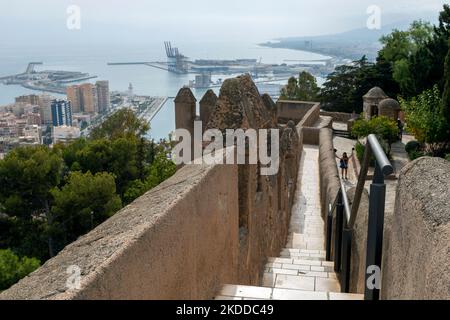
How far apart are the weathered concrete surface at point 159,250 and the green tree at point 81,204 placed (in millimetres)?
20840

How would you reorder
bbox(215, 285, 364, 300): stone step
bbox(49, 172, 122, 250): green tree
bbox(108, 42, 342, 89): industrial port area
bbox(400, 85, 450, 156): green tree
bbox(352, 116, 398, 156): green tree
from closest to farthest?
bbox(215, 285, 364, 300): stone step → bbox(400, 85, 450, 156): green tree → bbox(352, 116, 398, 156): green tree → bbox(49, 172, 122, 250): green tree → bbox(108, 42, 342, 89): industrial port area

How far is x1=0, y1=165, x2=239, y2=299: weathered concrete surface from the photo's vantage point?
7.46 feet

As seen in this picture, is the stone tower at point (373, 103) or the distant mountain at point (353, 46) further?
the distant mountain at point (353, 46)

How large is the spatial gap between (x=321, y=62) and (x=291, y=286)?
56.7m

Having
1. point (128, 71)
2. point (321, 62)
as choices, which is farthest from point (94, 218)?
point (128, 71)

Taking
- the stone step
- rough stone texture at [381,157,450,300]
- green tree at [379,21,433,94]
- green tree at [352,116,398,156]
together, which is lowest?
green tree at [352,116,398,156]

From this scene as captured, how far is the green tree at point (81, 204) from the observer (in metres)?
24.6

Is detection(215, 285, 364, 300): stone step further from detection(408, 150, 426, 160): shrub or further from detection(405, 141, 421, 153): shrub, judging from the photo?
detection(405, 141, 421, 153): shrub

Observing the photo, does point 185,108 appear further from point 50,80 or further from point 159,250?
point 50,80

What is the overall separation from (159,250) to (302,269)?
14.8ft

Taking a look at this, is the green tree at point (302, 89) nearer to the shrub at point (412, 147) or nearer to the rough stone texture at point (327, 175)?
the rough stone texture at point (327, 175)

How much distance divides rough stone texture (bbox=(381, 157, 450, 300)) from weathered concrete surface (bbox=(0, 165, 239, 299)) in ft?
4.42

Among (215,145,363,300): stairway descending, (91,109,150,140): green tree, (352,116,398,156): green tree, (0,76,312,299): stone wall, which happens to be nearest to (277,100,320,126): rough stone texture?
(352,116,398,156): green tree

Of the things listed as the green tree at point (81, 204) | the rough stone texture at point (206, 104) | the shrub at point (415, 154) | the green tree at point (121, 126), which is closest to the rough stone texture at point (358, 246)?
the rough stone texture at point (206, 104)
